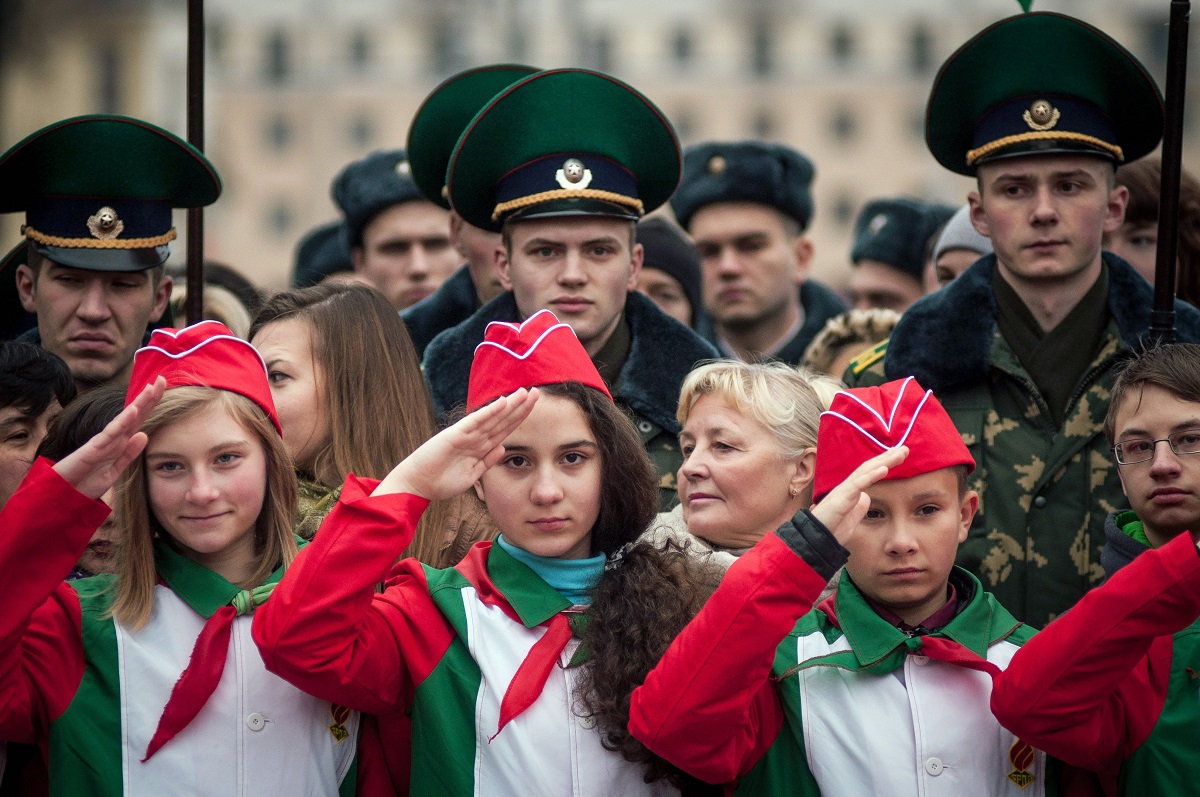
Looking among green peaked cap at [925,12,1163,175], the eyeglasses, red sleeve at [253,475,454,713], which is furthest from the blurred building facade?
red sleeve at [253,475,454,713]

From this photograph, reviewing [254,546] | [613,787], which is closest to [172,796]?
[254,546]

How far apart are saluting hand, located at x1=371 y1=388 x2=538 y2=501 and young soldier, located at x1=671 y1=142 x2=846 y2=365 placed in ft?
12.7

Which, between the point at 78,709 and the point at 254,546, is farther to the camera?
the point at 254,546

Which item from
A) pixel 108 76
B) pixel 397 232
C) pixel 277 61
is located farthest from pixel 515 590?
pixel 277 61

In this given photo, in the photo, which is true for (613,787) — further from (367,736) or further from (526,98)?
(526,98)

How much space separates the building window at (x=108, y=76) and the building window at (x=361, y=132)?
1117 centimetres

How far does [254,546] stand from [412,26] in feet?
267

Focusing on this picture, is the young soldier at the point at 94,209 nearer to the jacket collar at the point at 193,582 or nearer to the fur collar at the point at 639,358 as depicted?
the fur collar at the point at 639,358

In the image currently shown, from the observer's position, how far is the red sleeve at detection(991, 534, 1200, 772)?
3416mm

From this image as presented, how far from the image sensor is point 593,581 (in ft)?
12.8

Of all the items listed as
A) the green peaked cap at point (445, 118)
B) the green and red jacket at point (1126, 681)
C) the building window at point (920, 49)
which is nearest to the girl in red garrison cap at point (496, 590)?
the green and red jacket at point (1126, 681)

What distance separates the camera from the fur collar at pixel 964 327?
5078mm

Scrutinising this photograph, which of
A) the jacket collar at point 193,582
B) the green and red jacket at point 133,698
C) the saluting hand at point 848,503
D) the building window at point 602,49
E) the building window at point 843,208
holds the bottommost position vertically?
the building window at point 843,208

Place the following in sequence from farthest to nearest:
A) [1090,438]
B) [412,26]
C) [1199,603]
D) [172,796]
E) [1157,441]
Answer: [412,26], [1090,438], [1157,441], [172,796], [1199,603]
